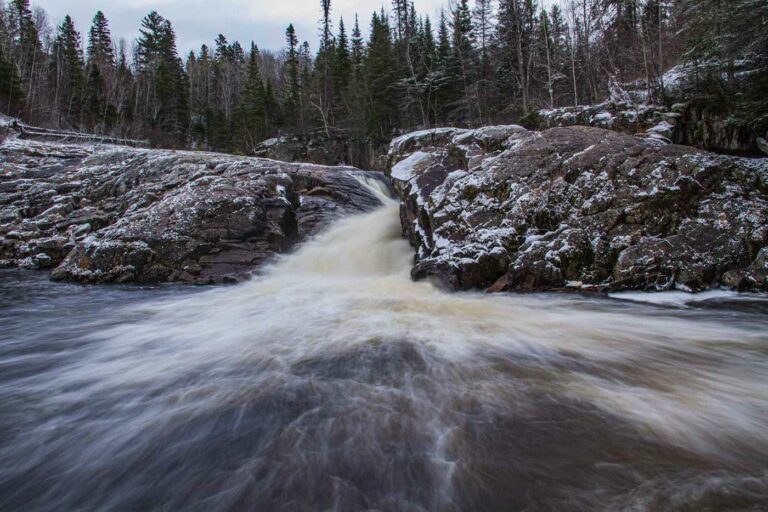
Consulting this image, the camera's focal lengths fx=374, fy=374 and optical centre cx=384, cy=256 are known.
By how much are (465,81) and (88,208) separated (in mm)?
24493

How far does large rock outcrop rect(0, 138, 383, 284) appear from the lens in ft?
31.0

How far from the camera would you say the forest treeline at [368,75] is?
22.1 meters

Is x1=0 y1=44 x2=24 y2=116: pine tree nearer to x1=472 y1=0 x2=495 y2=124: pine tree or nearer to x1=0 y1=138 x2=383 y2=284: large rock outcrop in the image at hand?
x1=0 y1=138 x2=383 y2=284: large rock outcrop

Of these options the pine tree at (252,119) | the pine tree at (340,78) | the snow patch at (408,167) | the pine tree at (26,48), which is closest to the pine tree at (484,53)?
the pine tree at (340,78)

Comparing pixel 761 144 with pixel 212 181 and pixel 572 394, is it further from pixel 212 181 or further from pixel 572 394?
pixel 212 181

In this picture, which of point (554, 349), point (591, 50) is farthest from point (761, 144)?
point (591, 50)

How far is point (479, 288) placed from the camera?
7.21m

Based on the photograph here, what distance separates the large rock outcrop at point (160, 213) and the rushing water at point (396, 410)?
3581 mm

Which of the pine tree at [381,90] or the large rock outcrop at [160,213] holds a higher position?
the pine tree at [381,90]

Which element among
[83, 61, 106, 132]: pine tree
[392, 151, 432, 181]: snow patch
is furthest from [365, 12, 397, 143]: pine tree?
[83, 61, 106, 132]: pine tree

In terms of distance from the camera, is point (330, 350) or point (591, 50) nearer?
point (330, 350)

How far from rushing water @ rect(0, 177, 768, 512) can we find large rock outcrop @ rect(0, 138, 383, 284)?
11.7ft

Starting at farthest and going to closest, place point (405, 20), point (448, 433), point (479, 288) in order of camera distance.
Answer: point (405, 20) < point (479, 288) < point (448, 433)

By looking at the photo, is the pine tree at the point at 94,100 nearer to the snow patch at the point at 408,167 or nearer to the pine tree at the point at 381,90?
the pine tree at the point at 381,90
